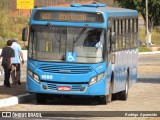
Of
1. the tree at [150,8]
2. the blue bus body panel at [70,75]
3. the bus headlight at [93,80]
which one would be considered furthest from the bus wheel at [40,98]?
the tree at [150,8]

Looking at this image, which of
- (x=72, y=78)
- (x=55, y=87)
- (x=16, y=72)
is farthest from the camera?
(x=16, y=72)

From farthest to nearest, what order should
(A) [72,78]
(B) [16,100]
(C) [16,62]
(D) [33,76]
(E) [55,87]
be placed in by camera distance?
(C) [16,62], (B) [16,100], (D) [33,76], (E) [55,87], (A) [72,78]

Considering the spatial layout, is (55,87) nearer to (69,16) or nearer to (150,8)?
(69,16)

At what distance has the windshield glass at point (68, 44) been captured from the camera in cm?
2003

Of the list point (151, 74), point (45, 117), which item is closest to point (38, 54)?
point (45, 117)

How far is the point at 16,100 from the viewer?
20.6 meters

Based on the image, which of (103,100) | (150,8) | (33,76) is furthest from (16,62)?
(150,8)

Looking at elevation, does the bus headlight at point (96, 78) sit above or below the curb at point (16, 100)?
above

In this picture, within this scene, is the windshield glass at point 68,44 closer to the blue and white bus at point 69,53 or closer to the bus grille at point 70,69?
the blue and white bus at point 69,53

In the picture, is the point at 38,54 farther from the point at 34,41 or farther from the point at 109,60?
the point at 109,60

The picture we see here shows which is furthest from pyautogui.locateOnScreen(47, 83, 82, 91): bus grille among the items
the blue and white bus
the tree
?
the tree

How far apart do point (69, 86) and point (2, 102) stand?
5.94 ft

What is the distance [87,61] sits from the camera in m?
20.0

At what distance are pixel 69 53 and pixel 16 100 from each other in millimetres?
1989
